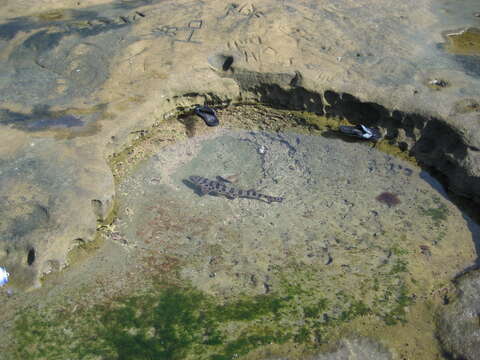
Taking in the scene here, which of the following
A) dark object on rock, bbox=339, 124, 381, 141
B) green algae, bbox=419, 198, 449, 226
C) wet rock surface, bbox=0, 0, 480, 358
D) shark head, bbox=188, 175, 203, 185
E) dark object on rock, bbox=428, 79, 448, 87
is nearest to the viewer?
wet rock surface, bbox=0, 0, 480, 358

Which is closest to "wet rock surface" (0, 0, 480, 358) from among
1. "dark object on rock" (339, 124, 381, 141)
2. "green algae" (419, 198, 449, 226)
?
"green algae" (419, 198, 449, 226)

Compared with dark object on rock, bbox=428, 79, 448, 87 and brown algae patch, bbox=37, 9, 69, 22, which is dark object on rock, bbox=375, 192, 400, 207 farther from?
brown algae patch, bbox=37, 9, 69, 22

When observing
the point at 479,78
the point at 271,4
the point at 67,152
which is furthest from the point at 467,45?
the point at 67,152

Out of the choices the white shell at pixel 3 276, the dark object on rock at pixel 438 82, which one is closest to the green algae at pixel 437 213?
the dark object on rock at pixel 438 82

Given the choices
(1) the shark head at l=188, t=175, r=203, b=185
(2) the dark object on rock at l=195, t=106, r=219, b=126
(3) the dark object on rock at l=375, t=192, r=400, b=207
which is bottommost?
(3) the dark object on rock at l=375, t=192, r=400, b=207

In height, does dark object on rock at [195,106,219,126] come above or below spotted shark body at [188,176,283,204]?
above

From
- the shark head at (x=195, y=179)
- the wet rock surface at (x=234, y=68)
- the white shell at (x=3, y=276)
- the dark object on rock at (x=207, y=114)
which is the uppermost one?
the wet rock surface at (x=234, y=68)

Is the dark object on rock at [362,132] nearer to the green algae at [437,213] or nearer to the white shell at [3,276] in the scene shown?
the green algae at [437,213]
